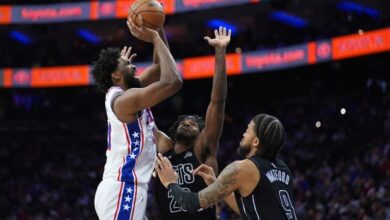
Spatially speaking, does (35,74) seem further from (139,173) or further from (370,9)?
(139,173)

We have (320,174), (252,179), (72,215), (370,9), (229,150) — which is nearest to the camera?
(252,179)

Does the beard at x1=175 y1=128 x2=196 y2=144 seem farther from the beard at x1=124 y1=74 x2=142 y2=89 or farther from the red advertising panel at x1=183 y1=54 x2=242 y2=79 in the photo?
the red advertising panel at x1=183 y1=54 x2=242 y2=79

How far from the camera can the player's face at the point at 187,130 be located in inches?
180

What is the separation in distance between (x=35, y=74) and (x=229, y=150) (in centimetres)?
688

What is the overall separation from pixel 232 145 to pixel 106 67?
13548 mm

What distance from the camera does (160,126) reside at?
66.7 ft

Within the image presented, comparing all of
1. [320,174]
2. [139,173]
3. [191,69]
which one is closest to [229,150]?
[191,69]

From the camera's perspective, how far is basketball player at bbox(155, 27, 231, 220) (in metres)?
4.23

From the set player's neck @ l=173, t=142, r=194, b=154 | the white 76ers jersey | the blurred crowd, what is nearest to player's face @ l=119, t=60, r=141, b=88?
the white 76ers jersey

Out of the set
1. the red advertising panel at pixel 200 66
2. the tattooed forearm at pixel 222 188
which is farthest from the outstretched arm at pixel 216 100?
the red advertising panel at pixel 200 66

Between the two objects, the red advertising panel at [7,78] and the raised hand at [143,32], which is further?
the red advertising panel at [7,78]

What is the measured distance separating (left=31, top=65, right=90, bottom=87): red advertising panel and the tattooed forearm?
16070mm

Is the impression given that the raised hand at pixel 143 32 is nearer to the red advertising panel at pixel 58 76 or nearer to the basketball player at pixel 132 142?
the basketball player at pixel 132 142

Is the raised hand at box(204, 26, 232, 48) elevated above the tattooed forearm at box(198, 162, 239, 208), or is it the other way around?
the raised hand at box(204, 26, 232, 48)
